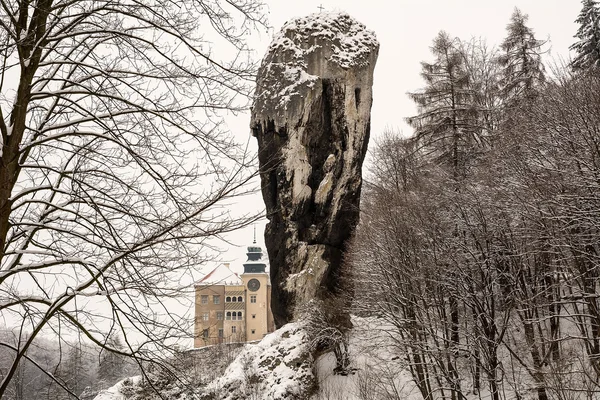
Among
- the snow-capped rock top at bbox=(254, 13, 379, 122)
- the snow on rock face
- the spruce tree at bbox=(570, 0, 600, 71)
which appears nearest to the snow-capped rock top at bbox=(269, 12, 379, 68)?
the snow-capped rock top at bbox=(254, 13, 379, 122)

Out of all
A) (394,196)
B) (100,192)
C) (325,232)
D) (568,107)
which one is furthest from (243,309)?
(100,192)

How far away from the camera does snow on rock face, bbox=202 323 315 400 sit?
17000mm

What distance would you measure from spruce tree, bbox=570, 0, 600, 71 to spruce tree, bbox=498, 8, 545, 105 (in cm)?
174

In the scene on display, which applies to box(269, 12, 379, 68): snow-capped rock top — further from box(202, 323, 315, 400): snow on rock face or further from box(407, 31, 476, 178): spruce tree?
box(202, 323, 315, 400): snow on rock face

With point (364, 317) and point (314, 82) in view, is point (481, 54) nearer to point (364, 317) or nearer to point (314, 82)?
point (314, 82)

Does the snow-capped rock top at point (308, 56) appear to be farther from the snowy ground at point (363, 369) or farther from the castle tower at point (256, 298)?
the castle tower at point (256, 298)

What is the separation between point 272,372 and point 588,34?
20.6 metres

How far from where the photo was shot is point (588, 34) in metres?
22.6

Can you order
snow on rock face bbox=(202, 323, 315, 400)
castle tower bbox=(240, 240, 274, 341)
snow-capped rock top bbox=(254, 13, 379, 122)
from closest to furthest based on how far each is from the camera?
snow on rock face bbox=(202, 323, 315, 400) → snow-capped rock top bbox=(254, 13, 379, 122) → castle tower bbox=(240, 240, 274, 341)

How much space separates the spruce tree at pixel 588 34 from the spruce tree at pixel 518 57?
1.74m

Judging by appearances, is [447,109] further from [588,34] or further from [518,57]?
[588,34]

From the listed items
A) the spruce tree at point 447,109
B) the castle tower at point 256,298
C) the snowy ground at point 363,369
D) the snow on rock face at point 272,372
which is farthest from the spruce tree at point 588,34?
the castle tower at point 256,298

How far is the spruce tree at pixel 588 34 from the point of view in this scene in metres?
21.2

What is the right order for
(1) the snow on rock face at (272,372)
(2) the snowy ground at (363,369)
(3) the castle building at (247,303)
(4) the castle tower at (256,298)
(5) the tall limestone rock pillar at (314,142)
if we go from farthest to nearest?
(4) the castle tower at (256,298) < (3) the castle building at (247,303) < (5) the tall limestone rock pillar at (314,142) < (1) the snow on rock face at (272,372) < (2) the snowy ground at (363,369)
